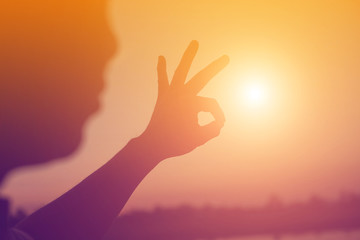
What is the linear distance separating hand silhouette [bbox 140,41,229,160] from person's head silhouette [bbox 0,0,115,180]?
0.31 metres

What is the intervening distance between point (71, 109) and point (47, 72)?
0.17 m

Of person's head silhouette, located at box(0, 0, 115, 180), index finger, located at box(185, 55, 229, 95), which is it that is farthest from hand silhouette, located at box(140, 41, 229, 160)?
person's head silhouette, located at box(0, 0, 115, 180)

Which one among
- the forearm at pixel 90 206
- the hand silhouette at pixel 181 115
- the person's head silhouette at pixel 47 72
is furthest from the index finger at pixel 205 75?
the person's head silhouette at pixel 47 72

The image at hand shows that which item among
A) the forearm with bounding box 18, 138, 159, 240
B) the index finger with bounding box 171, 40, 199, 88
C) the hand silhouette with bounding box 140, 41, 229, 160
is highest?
the index finger with bounding box 171, 40, 199, 88

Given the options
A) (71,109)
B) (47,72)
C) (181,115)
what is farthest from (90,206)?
(47,72)

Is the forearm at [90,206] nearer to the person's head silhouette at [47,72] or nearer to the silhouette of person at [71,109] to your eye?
the silhouette of person at [71,109]

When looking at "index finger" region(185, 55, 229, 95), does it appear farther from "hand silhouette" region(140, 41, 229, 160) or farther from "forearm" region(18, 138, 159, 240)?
"forearm" region(18, 138, 159, 240)

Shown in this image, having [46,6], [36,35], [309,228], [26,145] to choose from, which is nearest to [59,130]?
[26,145]

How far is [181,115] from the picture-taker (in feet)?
2.69

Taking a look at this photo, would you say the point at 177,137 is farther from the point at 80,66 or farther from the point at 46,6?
the point at 46,6

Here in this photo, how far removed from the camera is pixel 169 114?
0.85 metres

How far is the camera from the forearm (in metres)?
0.78

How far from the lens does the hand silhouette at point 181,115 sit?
2.62 ft

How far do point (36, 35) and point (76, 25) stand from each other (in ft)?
0.61
